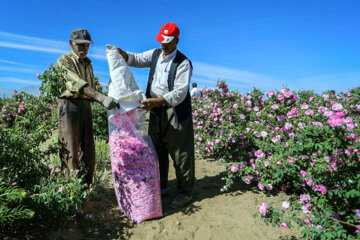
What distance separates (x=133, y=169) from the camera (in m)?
2.69

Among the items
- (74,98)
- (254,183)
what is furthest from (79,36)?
(254,183)

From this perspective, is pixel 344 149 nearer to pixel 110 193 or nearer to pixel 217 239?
pixel 217 239

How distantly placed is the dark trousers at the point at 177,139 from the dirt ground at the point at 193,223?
37 centimetres

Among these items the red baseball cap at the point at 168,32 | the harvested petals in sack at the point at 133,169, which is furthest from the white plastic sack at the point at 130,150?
the red baseball cap at the point at 168,32

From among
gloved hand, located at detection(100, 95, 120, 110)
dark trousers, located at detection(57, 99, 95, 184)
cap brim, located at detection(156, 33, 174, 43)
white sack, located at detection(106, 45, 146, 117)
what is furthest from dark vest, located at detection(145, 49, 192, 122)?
dark trousers, located at detection(57, 99, 95, 184)

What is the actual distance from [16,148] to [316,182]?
2.92m

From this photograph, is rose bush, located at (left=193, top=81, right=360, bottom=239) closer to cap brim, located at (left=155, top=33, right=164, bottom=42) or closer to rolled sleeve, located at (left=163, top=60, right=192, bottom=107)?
rolled sleeve, located at (left=163, top=60, right=192, bottom=107)

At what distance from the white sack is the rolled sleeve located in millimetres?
322

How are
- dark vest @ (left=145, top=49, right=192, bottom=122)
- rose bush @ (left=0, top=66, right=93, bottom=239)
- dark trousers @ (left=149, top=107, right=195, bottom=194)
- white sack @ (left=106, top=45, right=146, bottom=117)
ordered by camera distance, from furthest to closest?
dark trousers @ (left=149, top=107, right=195, bottom=194) < dark vest @ (left=145, top=49, right=192, bottom=122) < white sack @ (left=106, top=45, right=146, bottom=117) < rose bush @ (left=0, top=66, right=93, bottom=239)

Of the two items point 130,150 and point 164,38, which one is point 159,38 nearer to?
point 164,38

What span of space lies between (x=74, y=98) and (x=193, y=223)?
1.88 metres

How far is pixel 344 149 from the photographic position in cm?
222

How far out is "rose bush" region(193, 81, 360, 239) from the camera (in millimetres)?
2170

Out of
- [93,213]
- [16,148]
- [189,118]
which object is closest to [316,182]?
[189,118]
